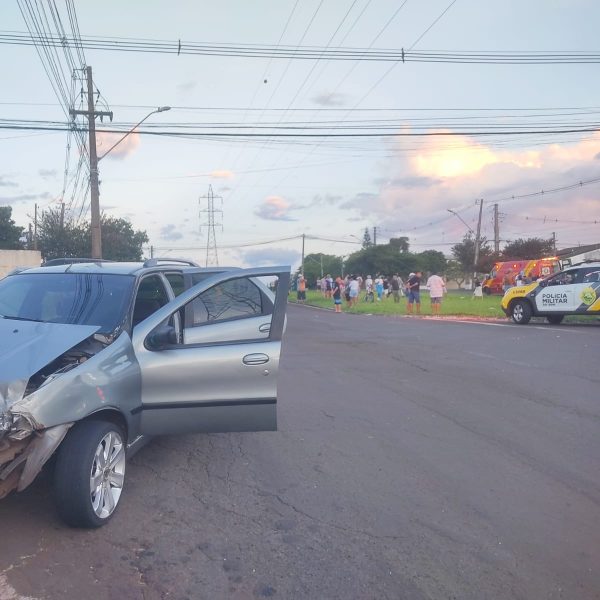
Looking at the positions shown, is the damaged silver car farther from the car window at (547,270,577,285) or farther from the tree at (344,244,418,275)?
the tree at (344,244,418,275)

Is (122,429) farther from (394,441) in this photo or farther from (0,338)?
(394,441)

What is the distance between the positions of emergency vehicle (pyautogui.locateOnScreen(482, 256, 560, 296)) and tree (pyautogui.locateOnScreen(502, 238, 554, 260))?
12674mm

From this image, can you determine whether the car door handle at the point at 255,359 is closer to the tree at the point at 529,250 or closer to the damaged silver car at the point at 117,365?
the damaged silver car at the point at 117,365

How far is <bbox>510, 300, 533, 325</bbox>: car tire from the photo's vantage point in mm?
19844

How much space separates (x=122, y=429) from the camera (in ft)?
15.3

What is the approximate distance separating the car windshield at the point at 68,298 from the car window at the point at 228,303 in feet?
1.98

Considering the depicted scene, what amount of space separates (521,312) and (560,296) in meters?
1.31

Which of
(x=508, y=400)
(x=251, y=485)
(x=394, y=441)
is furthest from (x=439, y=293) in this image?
(x=251, y=485)

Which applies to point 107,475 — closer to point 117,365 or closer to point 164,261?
point 117,365

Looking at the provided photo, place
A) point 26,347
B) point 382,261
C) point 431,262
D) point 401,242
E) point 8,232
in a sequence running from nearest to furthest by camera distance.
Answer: point 26,347, point 8,232, point 382,261, point 431,262, point 401,242

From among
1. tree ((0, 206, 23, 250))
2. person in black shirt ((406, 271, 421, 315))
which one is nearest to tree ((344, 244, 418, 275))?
tree ((0, 206, 23, 250))

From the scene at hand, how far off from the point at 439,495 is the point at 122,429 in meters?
2.44

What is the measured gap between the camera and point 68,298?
563 cm

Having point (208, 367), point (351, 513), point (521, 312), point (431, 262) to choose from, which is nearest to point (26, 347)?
point (208, 367)
